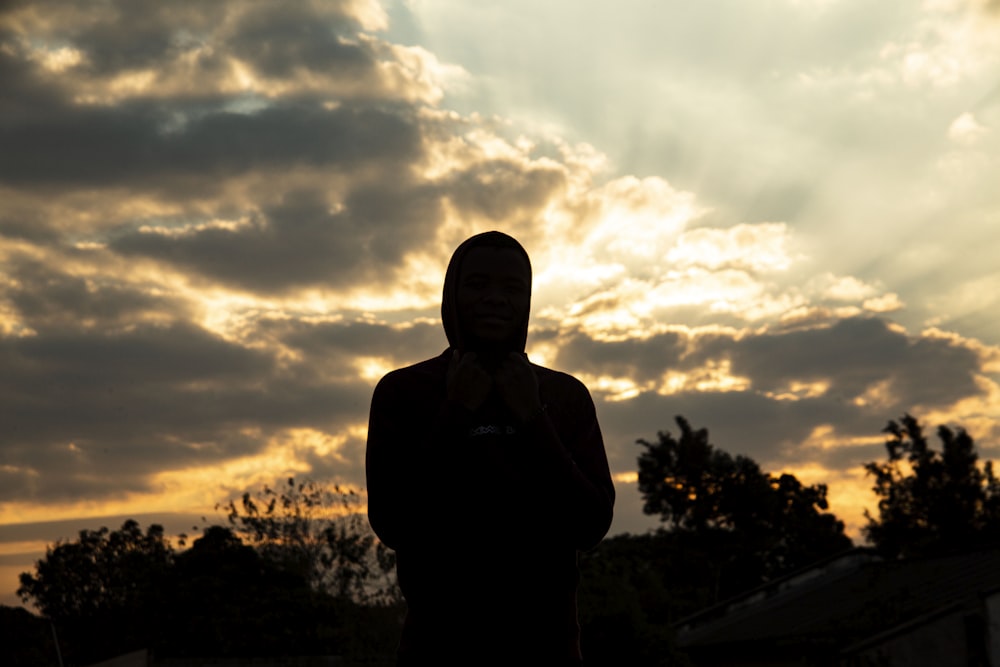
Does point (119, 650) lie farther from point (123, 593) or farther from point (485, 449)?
point (485, 449)

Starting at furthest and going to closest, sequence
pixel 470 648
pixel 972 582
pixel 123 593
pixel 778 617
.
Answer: pixel 123 593, pixel 778 617, pixel 972 582, pixel 470 648

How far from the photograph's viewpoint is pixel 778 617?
35.6 metres

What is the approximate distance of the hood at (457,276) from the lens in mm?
4688

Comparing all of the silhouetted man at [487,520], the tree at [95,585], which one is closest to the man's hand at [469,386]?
the silhouetted man at [487,520]

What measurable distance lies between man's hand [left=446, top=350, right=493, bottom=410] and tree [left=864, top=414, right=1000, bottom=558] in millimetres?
62286

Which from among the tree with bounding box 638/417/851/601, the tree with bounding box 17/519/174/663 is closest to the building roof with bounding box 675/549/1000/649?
the tree with bounding box 638/417/851/601

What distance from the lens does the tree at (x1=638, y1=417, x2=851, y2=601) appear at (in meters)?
62.9

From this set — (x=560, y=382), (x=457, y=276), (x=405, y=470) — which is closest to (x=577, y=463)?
(x=560, y=382)

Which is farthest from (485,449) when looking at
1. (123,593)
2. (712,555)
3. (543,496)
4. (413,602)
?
(712,555)

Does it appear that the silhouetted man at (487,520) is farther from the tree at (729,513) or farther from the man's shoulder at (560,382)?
the tree at (729,513)

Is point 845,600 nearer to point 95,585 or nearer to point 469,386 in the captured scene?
point 469,386

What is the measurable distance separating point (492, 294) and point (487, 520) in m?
0.95

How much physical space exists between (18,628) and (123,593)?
11073mm

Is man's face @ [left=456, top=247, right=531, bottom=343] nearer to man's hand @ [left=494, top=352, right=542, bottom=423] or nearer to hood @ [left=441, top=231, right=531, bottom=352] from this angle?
hood @ [left=441, top=231, right=531, bottom=352]
